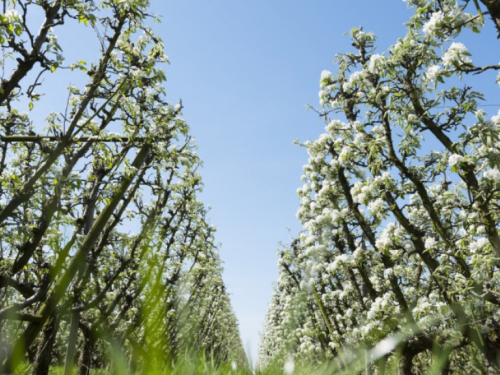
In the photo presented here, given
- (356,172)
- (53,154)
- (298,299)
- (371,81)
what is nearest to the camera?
(298,299)

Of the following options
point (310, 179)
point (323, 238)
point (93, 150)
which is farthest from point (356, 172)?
point (93, 150)

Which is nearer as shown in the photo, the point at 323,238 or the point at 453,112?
the point at 453,112

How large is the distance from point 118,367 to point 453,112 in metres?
7.65

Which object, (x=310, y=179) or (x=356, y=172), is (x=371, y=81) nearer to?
(x=356, y=172)

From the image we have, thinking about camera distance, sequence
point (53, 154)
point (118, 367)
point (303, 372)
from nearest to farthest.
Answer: point (118, 367) < point (303, 372) < point (53, 154)

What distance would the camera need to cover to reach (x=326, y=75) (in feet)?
35.3

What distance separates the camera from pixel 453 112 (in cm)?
709

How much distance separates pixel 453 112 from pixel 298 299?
6.80 metres

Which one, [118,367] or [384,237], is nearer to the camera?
[118,367]

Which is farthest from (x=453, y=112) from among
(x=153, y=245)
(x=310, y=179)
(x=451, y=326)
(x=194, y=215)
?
(x=194, y=215)

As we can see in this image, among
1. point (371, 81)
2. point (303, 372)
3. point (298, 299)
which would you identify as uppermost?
point (371, 81)

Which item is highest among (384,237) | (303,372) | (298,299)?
(384,237)

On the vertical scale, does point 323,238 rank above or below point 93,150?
below

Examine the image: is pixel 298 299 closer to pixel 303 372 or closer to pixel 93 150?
pixel 303 372
